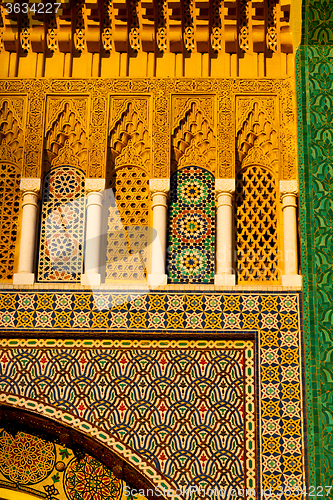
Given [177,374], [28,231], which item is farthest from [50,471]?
[28,231]

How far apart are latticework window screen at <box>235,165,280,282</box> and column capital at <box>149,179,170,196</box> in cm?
53

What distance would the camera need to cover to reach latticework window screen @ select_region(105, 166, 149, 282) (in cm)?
629

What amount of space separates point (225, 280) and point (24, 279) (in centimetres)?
142

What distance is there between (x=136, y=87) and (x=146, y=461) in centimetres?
276

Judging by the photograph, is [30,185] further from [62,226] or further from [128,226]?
[128,226]

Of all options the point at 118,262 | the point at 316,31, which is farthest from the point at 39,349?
the point at 316,31

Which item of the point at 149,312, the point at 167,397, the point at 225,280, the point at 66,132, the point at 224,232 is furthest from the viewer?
the point at 66,132

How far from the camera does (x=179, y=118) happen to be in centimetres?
651

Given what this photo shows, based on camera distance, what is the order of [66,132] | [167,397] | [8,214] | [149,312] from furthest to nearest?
[66,132] → [8,214] → [149,312] → [167,397]

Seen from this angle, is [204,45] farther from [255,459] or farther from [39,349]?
[255,459]

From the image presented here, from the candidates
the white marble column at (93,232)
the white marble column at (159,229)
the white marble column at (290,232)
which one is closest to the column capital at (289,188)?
the white marble column at (290,232)

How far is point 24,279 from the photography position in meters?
6.16

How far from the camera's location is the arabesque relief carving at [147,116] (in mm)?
6441

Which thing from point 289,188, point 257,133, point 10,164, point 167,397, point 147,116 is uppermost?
point 147,116
